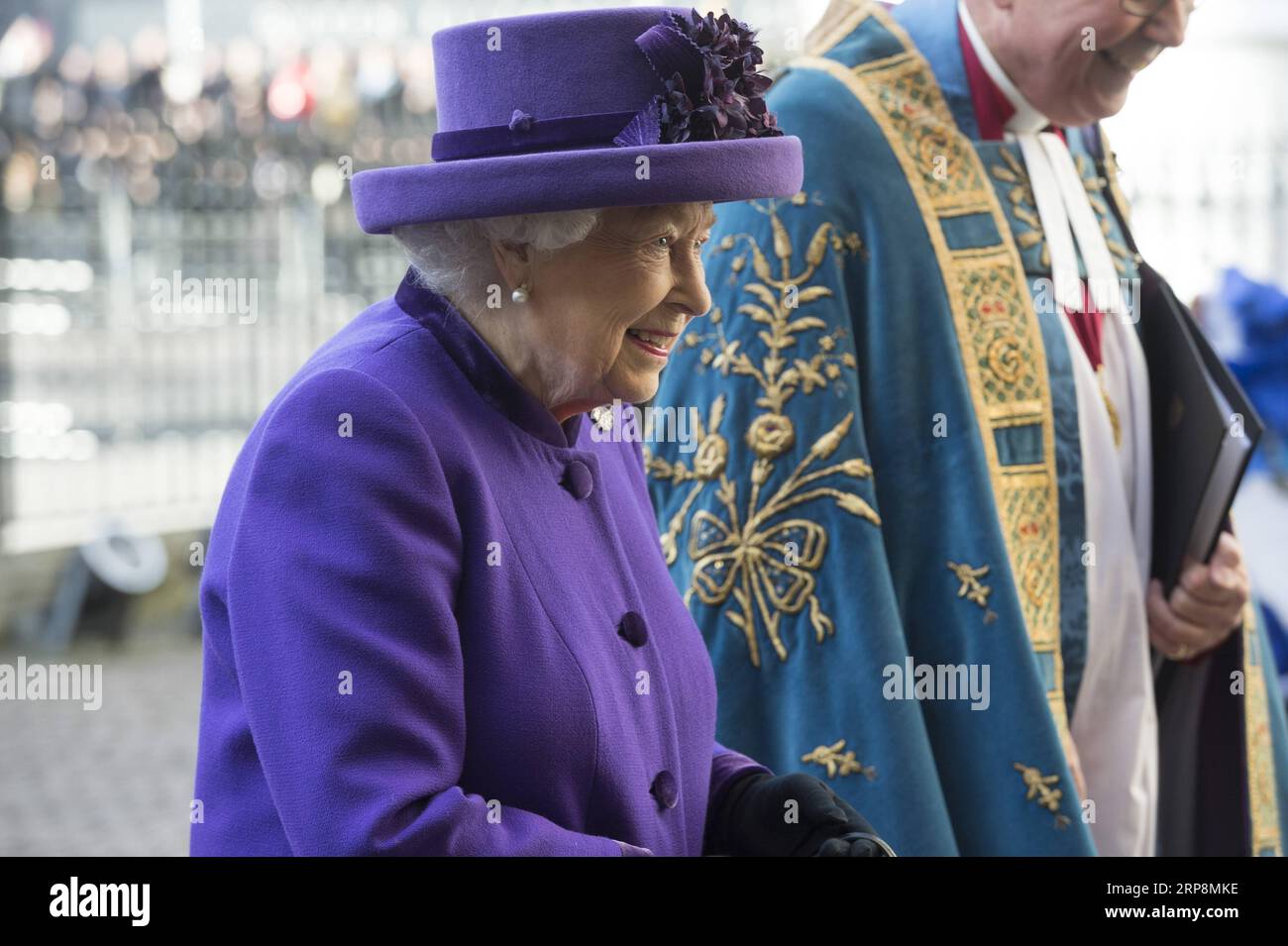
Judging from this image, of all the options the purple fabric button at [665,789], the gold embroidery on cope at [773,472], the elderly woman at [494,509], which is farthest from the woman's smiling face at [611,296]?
the gold embroidery on cope at [773,472]

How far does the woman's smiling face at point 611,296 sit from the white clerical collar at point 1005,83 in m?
1.25

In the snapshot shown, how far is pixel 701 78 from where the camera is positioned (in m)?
1.76

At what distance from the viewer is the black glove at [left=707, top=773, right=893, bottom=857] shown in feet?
5.91

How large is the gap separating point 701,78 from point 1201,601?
1482 millimetres

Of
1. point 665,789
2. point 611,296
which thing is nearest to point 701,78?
point 611,296

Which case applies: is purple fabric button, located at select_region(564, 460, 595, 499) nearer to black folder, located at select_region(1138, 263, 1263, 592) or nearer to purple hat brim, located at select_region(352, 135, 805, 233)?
purple hat brim, located at select_region(352, 135, 805, 233)

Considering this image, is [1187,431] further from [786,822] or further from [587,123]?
[587,123]

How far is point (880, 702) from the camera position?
2.53 meters

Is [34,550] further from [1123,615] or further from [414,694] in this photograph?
[414,694]

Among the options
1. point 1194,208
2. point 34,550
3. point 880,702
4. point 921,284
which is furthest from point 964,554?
point 1194,208

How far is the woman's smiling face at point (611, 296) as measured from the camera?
5.66 ft

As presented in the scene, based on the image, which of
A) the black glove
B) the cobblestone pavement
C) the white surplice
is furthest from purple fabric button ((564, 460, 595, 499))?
the cobblestone pavement

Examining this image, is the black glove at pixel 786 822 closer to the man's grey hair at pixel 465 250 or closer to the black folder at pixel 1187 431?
the man's grey hair at pixel 465 250
